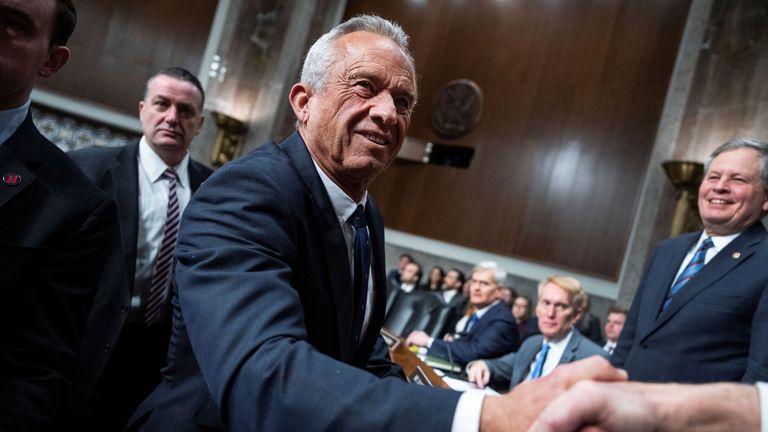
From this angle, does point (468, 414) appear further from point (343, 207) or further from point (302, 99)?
point (302, 99)

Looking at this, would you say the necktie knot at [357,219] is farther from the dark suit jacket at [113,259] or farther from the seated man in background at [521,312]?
the seated man in background at [521,312]

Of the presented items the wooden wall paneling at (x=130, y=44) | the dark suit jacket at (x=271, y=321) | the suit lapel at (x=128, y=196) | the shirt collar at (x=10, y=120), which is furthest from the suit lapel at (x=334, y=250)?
the wooden wall paneling at (x=130, y=44)

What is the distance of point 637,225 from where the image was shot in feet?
21.1

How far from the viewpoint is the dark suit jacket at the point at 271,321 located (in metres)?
0.78

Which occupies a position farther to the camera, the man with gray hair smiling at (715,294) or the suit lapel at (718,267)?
the suit lapel at (718,267)

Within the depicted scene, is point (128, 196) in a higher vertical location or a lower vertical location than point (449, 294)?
higher

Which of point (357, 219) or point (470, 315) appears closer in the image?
point (357, 219)

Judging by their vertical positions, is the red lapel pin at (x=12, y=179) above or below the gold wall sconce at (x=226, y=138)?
below

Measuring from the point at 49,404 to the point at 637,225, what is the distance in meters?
6.26

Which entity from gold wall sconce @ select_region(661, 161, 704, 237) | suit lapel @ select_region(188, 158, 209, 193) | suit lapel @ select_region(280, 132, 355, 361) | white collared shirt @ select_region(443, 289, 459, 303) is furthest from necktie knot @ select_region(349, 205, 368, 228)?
white collared shirt @ select_region(443, 289, 459, 303)

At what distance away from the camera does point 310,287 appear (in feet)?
3.76

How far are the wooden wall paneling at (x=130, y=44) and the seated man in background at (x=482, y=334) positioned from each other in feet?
22.2

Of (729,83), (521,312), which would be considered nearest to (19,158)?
(521,312)

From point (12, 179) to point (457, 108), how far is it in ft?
24.4
